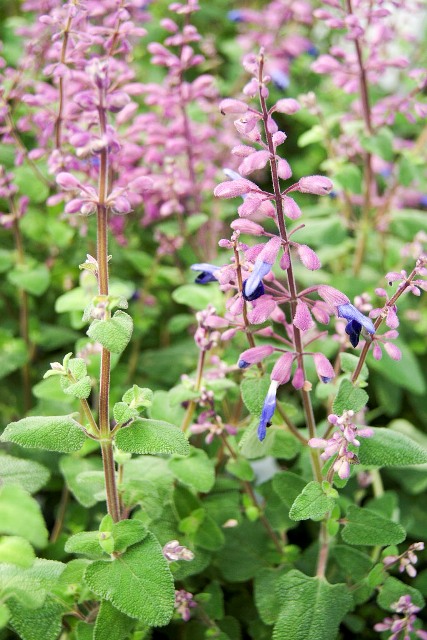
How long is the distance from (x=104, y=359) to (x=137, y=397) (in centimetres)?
9

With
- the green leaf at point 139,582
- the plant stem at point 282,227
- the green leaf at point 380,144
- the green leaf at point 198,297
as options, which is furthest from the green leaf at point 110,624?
the green leaf at point 380,144

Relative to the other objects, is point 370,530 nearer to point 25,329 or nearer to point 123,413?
point 123,413

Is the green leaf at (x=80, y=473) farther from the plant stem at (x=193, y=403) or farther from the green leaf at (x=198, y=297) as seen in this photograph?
the green leaf at (x=198, y=297)

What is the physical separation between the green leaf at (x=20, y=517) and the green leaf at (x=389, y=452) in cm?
60

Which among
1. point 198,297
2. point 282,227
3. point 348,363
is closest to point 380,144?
point 198,297

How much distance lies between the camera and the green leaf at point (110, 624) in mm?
1252

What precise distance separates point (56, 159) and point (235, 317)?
629 millimetres

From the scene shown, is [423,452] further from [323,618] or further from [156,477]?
[156,477]

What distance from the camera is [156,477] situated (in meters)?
1.53

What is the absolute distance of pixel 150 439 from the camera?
1.20 meters

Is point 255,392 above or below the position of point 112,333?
below

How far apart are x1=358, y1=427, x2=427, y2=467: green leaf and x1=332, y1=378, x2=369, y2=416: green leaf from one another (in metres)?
0.09

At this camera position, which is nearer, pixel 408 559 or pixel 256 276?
pixel 256 276

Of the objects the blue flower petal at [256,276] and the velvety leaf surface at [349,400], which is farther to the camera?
the velvety leaf surface at [349,400]
